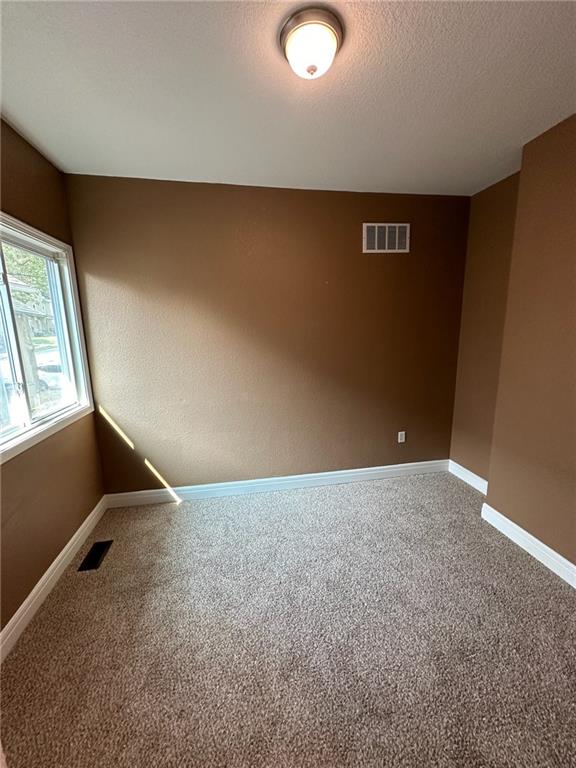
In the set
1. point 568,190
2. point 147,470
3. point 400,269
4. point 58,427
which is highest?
point 568,190

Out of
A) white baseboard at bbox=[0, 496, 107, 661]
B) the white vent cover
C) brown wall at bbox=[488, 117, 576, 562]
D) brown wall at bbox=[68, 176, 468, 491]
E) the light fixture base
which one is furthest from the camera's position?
the white vent cover

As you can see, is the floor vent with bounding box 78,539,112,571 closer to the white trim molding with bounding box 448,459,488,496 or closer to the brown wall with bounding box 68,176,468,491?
the brown wall with bounding box 68,176,468,491

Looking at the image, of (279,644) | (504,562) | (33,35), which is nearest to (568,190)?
(504,562)

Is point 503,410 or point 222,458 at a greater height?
point 503,410

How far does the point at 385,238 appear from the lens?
265 cm

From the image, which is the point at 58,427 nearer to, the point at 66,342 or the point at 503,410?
the point at 66,342

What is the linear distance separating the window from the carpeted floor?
38.0 inches

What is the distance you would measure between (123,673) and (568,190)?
3272 mm

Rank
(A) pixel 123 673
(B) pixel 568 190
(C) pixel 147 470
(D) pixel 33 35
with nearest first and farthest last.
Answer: (D) pixel 33 35 < (A) pixel 123 673 < (B) pixel 568 190 < (C) pixel 147 470

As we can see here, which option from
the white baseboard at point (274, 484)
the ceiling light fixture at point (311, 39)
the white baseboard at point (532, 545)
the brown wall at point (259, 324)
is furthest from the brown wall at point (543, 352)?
the ceiling light fixture at point (311, 39)

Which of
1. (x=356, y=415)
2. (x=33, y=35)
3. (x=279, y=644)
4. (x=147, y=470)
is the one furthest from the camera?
(x=356, y=415)

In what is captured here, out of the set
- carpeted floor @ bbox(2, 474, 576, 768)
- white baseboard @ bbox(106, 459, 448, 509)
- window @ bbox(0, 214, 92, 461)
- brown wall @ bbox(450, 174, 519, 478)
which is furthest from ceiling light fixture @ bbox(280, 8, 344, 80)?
white baseboard @ bbox(106, 459, 448, 509)

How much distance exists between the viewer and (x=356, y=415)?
2.87 metres

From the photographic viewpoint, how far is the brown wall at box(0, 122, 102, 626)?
1489mm
